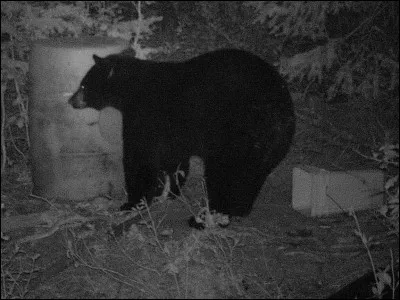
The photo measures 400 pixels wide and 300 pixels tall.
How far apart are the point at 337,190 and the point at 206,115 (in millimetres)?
1385

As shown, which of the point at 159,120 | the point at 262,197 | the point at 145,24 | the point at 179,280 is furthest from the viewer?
the point at 145,24

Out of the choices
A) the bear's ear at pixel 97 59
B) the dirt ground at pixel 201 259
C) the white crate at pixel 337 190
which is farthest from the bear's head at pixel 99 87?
the white crate at pixel 337 190

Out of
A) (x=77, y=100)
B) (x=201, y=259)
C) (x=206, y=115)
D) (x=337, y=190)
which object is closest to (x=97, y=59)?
(x=77, y=100)

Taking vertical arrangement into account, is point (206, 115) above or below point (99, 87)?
below

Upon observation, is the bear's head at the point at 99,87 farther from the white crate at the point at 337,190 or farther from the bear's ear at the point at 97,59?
the white crate at the point at 337,190

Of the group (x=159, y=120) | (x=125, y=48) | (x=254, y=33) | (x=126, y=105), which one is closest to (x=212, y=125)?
(x=159, y=120)

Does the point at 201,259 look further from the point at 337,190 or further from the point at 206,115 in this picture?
the point at 337,190

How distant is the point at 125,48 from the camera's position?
16.8ft

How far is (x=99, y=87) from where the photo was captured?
4922 mm

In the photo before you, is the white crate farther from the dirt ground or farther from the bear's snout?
the bear's snout

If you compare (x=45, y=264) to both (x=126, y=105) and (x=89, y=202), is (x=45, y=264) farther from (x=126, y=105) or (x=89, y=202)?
(x=126, y=105)

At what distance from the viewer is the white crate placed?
15.5 feet

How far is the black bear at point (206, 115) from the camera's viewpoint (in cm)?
441

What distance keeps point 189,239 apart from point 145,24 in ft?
9.68
